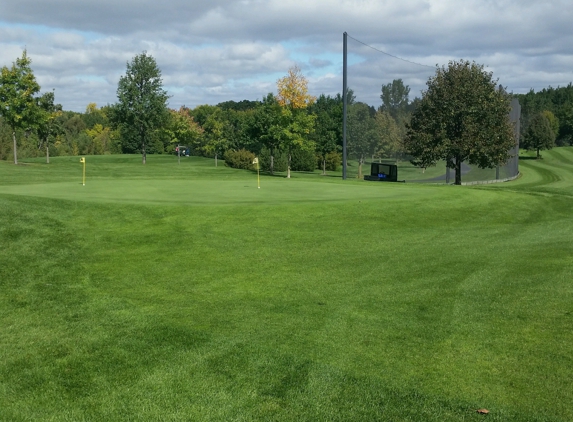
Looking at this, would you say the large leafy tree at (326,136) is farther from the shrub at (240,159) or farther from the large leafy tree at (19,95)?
the large leafy tree at (19,95)

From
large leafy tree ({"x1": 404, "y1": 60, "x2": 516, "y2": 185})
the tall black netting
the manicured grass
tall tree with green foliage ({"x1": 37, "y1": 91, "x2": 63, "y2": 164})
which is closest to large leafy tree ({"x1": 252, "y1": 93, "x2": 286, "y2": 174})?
the tall black netting

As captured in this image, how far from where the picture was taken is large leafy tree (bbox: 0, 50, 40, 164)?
42.8 metres

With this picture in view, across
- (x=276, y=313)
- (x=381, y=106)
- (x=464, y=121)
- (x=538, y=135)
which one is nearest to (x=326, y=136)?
(x=381, y=106)

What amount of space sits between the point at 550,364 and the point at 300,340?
2.63 meters

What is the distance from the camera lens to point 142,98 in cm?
5925

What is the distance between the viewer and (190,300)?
809 centimetres

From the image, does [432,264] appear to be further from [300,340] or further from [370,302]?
[300,340]

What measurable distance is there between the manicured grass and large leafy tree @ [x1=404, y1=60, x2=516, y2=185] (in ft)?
74.7

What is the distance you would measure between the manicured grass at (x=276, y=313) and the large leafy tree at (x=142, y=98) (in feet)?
150

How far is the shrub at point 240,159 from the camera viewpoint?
203ft

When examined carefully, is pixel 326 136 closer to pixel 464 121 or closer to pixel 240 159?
pixel 240 159

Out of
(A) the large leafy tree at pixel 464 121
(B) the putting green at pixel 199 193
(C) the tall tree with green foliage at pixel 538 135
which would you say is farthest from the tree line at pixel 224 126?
(C) the tall tree with green foliage at pixel 538 135

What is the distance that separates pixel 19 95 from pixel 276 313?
4263cm

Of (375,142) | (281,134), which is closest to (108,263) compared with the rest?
(281,134)
